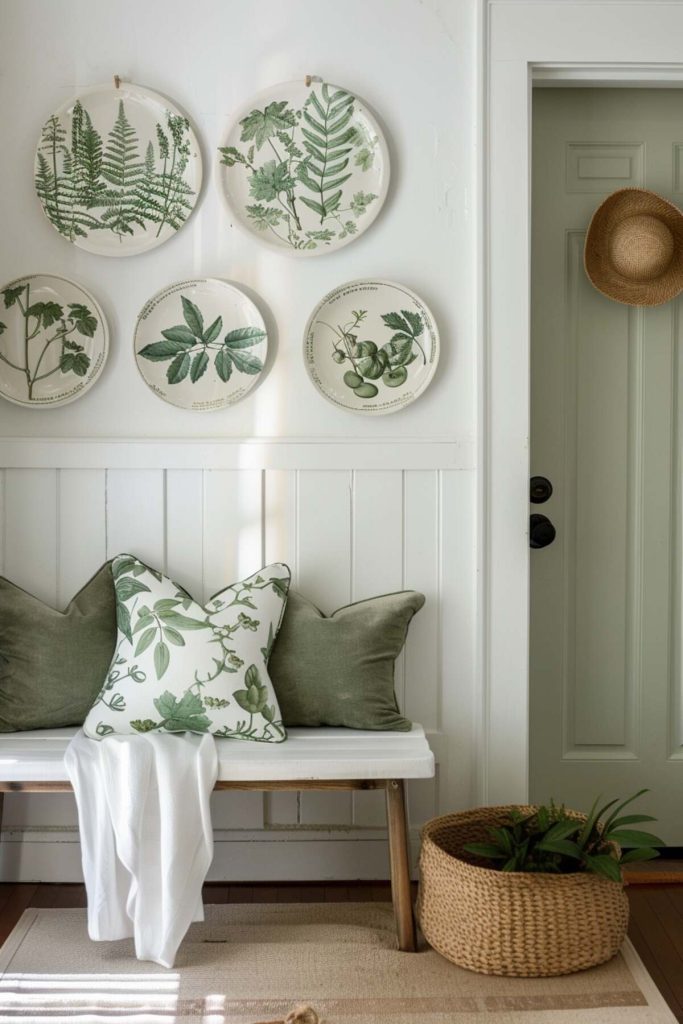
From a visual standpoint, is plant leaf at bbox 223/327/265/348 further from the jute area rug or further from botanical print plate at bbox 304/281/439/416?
the jute area rug

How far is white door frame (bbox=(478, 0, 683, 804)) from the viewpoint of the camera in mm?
2344

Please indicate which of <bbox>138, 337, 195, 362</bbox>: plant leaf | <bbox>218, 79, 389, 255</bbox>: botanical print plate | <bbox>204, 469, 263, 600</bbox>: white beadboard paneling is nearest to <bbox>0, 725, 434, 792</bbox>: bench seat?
<bbox>204, 469, 263, 600</bbox>: white beadboard paneling

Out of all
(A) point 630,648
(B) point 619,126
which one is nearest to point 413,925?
(A) point 630,648

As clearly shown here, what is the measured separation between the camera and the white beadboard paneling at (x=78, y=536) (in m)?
2.39

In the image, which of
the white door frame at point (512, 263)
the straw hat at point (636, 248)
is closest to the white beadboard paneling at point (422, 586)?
the white door frame at point (512, 263)

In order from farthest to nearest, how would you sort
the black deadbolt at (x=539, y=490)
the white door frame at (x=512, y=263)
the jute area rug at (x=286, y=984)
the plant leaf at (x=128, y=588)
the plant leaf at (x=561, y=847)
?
the black deadbolt at (x=539, y=490) → the white door frame at (x=512, y=263) → the plant leaf at (x=128, y=588) → the plant leaf at (x=561, y=847) → the jute area rug at (x=286, y=984)

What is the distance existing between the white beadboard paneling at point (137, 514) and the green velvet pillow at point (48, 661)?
184mm

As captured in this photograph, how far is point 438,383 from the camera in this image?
7.90 feet

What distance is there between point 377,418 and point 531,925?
115cm

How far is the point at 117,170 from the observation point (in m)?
2.36

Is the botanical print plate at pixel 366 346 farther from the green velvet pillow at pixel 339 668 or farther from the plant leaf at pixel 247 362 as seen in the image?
the green velvet pillow at pixel 339 668

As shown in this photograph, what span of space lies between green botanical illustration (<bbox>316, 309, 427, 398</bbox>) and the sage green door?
34cm

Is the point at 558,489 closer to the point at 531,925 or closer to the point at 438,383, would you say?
the point at 438,383

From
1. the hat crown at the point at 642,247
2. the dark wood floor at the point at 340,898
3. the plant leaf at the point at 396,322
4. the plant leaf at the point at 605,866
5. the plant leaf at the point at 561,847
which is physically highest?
the hat crown at the point at 642,247
